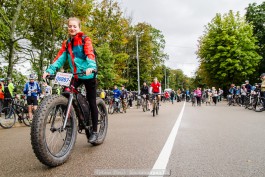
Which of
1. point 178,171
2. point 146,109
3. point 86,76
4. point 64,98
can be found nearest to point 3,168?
point 64,98

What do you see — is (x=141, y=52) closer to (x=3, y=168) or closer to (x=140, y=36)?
(x=140, y=36)

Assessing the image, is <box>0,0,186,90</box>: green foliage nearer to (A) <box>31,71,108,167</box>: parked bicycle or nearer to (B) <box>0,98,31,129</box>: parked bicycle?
(B) <box>0,98,31,129</box>: parked bicycle

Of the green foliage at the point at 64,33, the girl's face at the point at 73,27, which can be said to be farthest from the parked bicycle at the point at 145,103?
the girl's face at the point at 73,27

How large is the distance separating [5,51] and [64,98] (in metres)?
24.5

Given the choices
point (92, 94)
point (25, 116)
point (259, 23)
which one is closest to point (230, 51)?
point (259, 23)

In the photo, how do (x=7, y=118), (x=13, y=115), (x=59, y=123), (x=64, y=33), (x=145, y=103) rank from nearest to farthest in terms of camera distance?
1. (x=59, y=123)
2. (x=7, y=118)
3. (x=13, y=115)
4. (x=145, y=103)
5. (x=64, y=33)

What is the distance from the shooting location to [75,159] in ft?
12.5

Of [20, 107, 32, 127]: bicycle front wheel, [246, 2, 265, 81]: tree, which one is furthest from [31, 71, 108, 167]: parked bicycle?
[246, 2, 265, 81]: tree

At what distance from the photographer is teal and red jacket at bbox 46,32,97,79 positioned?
4004mm

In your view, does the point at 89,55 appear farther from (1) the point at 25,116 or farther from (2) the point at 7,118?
(1) the point at 25,116

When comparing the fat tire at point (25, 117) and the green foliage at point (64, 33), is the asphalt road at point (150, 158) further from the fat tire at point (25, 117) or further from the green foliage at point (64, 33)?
the green foliage at point (64, 33)

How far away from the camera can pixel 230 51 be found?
4184cm

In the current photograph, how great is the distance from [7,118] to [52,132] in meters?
7.12

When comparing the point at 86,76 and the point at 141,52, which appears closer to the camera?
the point at 86,76
